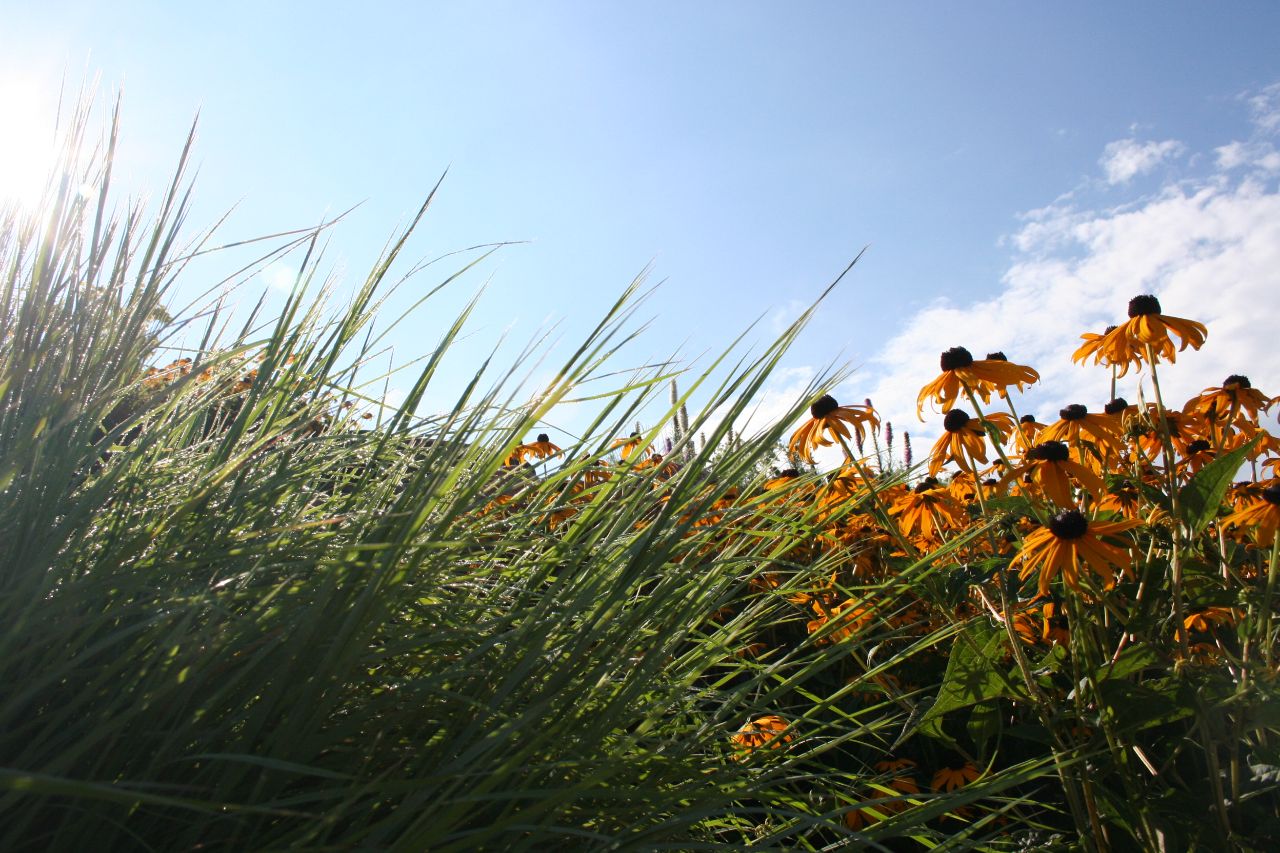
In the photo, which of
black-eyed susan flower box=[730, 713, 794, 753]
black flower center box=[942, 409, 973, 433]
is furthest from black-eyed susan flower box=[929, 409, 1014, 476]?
black-eyed susan flower box=[730, 713, 794, 753]

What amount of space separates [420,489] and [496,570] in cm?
46

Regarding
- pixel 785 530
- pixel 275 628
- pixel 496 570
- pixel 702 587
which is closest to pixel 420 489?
pixel 275 628

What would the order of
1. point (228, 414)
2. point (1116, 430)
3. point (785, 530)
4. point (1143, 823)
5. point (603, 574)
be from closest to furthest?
point (603, 574) → point (785, 530) → point (1143, 823) → point (228, 414) → point (1116, 430)

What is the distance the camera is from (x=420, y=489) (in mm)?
929

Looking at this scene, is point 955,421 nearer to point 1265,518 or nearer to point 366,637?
point 1265,518

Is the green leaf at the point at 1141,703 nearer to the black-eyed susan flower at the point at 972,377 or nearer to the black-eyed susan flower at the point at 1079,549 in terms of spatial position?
the black-eyed susan flower at the point at 1079,549

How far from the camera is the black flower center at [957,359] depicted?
209cm

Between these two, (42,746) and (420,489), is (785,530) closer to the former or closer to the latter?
(420,489)

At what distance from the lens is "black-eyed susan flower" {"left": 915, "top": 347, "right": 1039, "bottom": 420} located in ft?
6.79

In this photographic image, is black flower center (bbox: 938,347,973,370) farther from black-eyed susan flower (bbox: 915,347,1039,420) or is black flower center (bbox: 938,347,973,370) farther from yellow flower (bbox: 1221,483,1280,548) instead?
yellow flower (bbox: 1221,483,1280,548)

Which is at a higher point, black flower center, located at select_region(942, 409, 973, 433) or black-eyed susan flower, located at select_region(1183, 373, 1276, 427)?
black-eyed susan flower, located at select_region(1183, 373, 1276, 427)

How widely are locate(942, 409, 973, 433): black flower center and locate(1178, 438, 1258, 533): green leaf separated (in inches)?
27.9

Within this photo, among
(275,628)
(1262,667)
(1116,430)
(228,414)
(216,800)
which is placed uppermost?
(1116,430)

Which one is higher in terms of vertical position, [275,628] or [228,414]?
[228,414]
